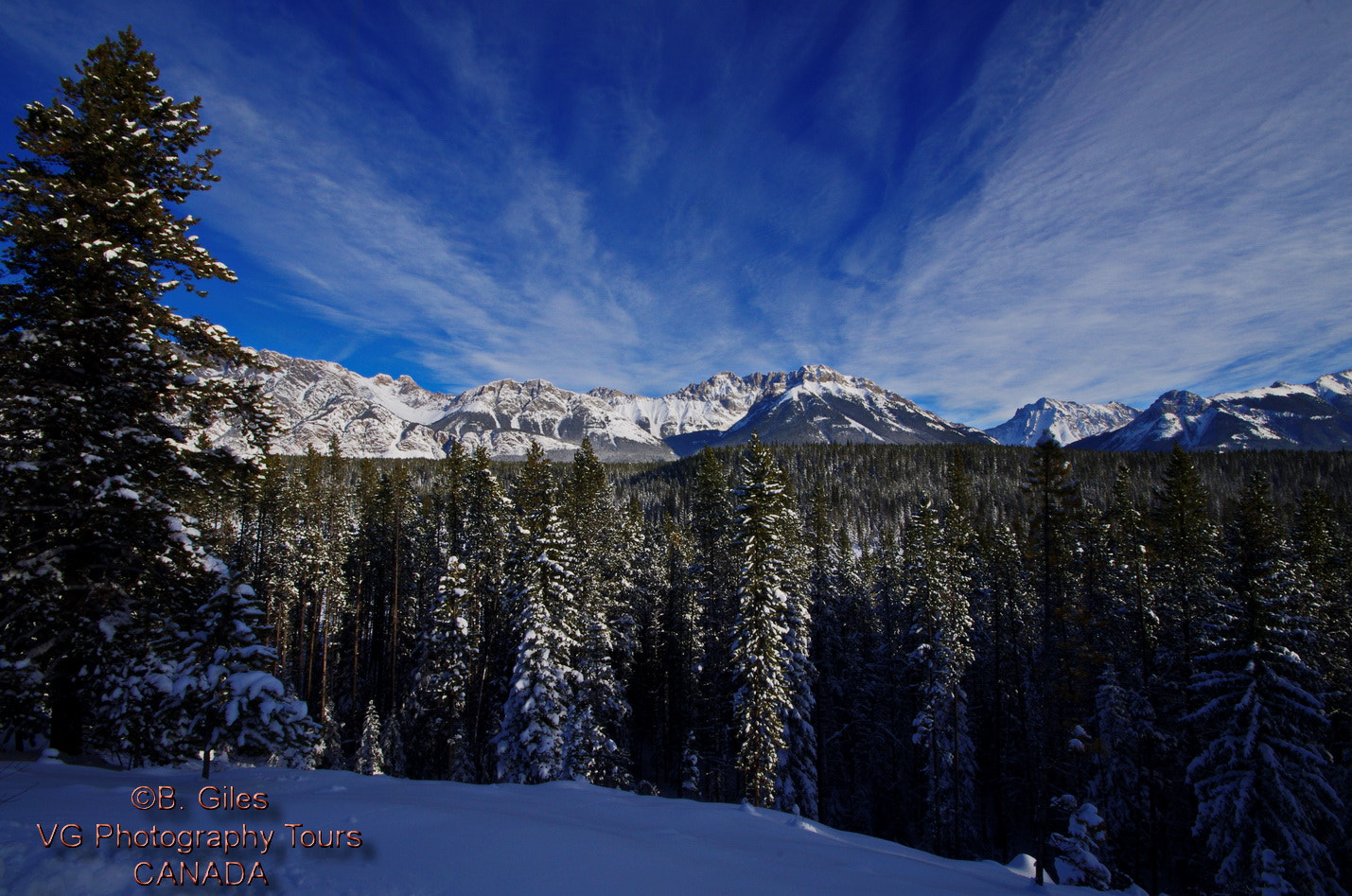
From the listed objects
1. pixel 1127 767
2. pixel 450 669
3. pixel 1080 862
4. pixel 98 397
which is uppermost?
pixel 98 397

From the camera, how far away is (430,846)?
199 inches

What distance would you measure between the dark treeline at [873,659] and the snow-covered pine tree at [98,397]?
10.3 m

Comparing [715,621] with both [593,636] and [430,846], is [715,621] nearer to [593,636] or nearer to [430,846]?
[593,636]

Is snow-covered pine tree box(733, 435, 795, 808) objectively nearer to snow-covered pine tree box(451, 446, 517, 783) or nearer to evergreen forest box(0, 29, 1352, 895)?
evergreen forest box(0, 29, 1352, 895)

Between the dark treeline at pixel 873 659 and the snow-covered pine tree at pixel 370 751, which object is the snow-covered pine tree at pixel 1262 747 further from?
the snow-covered pine tree at pixel 370 751

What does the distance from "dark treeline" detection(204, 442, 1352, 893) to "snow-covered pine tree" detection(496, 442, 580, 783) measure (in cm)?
11

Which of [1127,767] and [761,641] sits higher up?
[761,641]

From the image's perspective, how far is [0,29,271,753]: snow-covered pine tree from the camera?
27.5 feet

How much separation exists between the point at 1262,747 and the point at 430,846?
22.4 meters

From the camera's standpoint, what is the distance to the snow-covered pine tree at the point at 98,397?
837 centimetres

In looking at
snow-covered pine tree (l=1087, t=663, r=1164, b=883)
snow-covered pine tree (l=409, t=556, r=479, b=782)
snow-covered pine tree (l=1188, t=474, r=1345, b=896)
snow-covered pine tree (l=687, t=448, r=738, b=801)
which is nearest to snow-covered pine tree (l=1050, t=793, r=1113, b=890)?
snow-covered pine tree (l=1188, t=474, r=1345, b=896)

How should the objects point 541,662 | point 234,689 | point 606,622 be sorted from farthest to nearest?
point 606,622 → point 541,662 → point 234,689

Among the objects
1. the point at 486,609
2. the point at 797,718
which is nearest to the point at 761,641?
the point at 797,718

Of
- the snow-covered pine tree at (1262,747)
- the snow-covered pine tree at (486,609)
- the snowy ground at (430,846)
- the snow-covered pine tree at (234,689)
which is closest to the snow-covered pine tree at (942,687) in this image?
the snow-covered pine tree at (1262,747)
